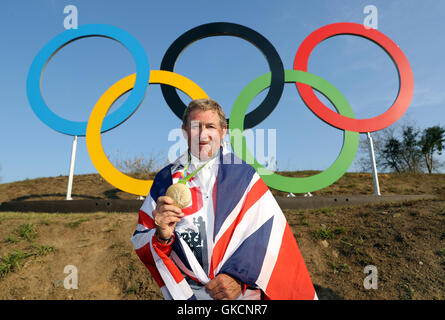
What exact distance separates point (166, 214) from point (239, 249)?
0.57 m

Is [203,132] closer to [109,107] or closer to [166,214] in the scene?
[166,214]

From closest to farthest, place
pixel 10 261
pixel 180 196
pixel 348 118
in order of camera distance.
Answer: pixel 180 196 < pixel 10 261 < pixel 348 118

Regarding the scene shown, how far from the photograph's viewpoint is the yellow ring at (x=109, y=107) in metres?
6.93

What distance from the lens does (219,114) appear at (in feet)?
7.38

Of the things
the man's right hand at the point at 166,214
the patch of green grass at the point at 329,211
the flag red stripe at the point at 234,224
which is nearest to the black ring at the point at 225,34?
the patch of green grass at the point at 329,211

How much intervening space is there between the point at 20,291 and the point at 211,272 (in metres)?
4.19

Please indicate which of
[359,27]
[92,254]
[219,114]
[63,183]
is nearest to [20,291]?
[92,254]

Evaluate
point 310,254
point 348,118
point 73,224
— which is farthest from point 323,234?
point 73,224

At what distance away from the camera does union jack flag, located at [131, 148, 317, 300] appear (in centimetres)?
185

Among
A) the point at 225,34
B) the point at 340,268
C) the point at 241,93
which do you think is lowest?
the point at 340,268

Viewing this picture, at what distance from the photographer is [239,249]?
188 cm

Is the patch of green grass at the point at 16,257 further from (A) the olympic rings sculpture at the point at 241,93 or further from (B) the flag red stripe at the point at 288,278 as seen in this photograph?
(B) the flag red stripe at the point at 288,278

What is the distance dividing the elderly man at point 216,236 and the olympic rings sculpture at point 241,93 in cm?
471

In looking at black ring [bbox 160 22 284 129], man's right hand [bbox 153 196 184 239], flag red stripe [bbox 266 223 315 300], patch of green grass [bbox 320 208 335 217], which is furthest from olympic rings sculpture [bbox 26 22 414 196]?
man's right hand [bbox 153 196 184 239]
